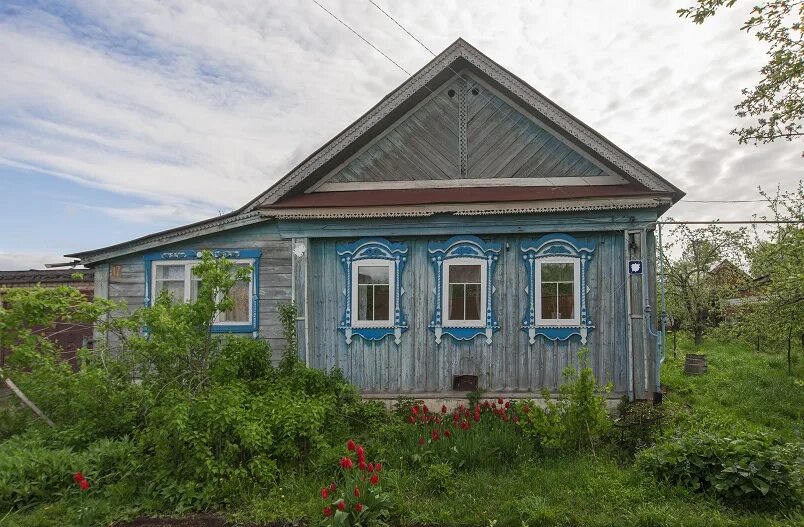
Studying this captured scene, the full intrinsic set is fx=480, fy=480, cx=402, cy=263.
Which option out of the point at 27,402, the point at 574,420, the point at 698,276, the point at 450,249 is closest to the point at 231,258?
the point at 27,402

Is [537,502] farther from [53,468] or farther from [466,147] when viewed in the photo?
[466,147]

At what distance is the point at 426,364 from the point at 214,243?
435cm

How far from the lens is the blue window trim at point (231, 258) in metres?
8.48

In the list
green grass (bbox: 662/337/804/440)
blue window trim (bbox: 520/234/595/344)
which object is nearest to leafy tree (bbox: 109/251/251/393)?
blue window trim (bbox: 520/234/595/344)

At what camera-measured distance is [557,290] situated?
7926mm

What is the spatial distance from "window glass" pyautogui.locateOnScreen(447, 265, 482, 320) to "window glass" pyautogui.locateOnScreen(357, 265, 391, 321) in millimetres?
1079

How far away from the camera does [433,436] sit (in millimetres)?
5980

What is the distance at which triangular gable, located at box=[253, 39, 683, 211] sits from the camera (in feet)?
25.6

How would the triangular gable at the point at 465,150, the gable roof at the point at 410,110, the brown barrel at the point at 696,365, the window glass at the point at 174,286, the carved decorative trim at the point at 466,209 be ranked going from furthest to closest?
the brown barrel at the point at 696,365 → the window glass at the point at 174,286 → the triangular gable at the point at 465,150 → the gable roof at the point at 410,110 → the carved decorative trim at the point at 466,209

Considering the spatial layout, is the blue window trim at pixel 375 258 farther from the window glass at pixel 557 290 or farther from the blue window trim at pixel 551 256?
the window glass at pixel 557 290

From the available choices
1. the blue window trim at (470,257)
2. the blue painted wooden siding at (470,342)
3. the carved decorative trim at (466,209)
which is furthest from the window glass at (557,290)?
the carved decorative trim at (466,209)

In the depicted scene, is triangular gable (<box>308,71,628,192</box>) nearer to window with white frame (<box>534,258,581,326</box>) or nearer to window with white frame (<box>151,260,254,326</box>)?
window with white frame (<box>534,258,581,326</box>)

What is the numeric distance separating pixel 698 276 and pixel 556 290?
14.1m

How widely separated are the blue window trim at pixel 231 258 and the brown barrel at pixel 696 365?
10481mm
